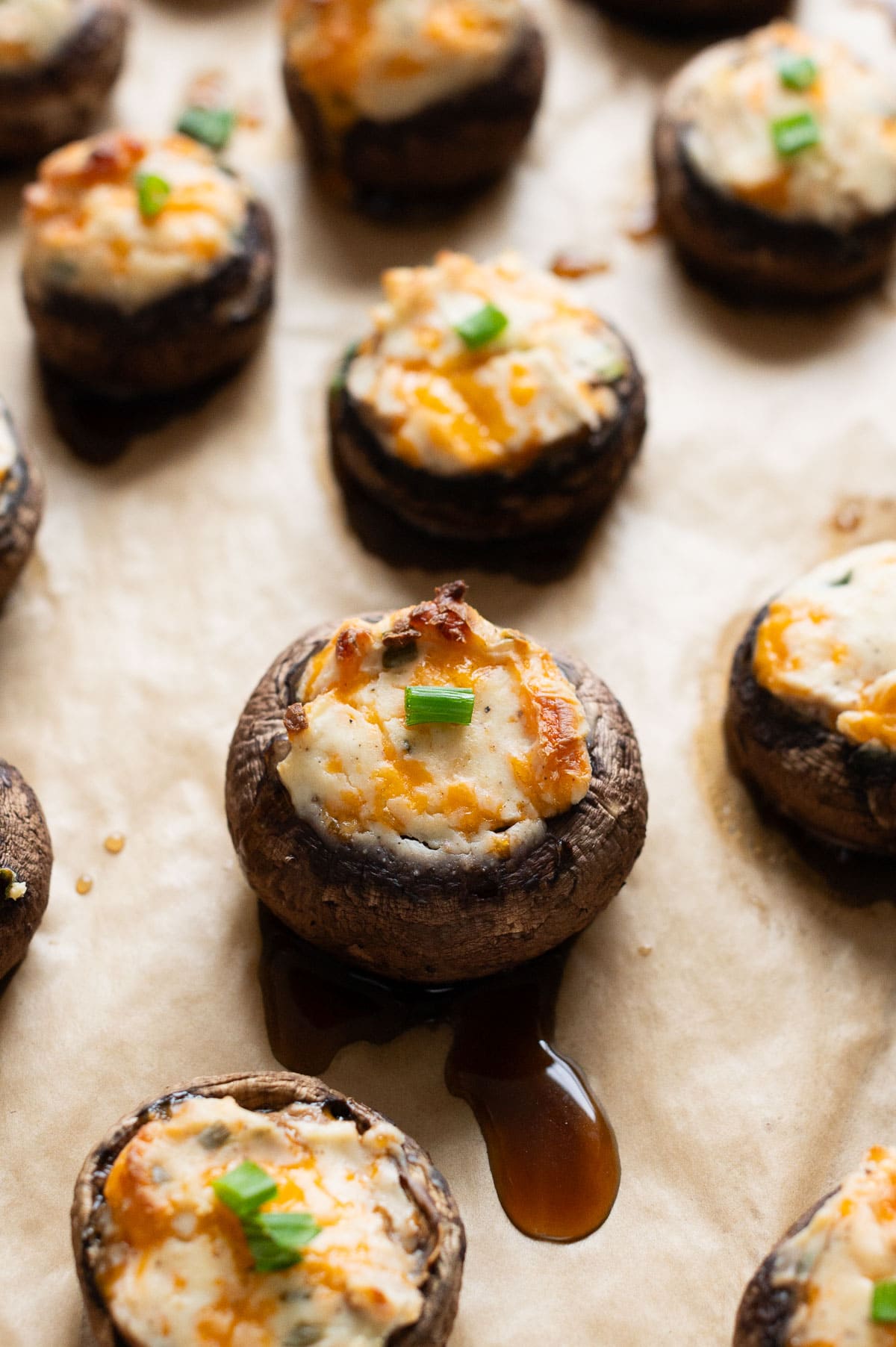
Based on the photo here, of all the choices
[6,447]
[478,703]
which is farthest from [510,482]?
[6,447]

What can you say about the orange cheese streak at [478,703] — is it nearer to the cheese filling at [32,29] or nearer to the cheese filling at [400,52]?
the cheese filling at [400,52]

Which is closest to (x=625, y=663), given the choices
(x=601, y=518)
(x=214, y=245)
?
(x=601, y=518)

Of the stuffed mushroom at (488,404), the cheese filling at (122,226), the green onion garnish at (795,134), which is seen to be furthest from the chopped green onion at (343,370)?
the green onion garnish at (795,134)

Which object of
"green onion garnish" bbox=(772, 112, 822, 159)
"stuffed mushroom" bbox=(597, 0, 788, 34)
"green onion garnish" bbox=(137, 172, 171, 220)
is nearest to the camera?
"green onion garnish" bbox=(137, 172, 171, 220)

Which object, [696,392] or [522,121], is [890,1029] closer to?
[696,392]

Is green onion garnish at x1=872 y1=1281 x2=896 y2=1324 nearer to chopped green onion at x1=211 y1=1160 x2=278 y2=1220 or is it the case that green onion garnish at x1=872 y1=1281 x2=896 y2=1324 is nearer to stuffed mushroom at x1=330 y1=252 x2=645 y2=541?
chopped green onion at x1=211 y1=1160 x2=278 y2=1220

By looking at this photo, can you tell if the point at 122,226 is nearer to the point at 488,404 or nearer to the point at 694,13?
the point at 488,404

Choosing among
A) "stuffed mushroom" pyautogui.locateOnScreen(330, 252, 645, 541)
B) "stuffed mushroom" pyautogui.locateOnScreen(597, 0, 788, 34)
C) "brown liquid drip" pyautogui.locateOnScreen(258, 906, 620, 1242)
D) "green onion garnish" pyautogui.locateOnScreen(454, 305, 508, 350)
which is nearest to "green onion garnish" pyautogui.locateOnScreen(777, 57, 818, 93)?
"stuffed mushroom" pyautogui.locateOnScreen(597, 0, 788, 34)
